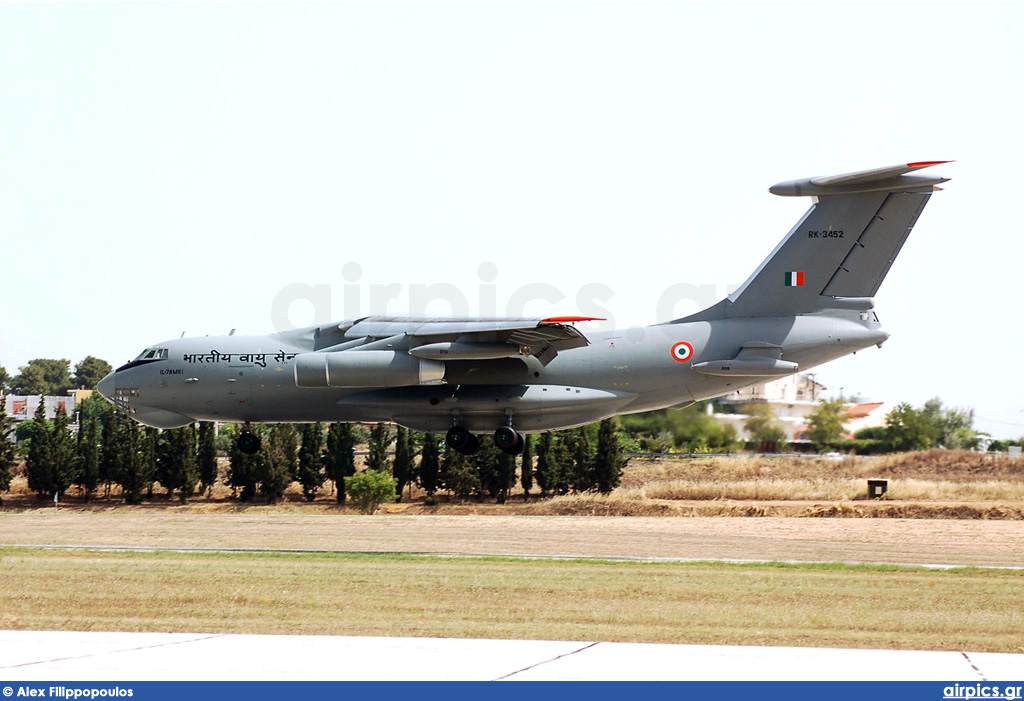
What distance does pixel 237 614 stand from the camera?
1302 centimetres

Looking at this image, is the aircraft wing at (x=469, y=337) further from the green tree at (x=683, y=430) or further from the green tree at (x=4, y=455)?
the green tree at (x=4, y=455)

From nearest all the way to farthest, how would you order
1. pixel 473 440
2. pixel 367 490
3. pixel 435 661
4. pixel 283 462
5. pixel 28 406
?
pixel 435 661
pixel 473 440
pixel 367 490
pixel 283 462
pixel 28 406

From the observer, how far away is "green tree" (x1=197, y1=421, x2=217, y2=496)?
55719 mm

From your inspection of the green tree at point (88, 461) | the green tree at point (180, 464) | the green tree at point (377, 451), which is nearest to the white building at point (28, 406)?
the green tree at point (88, 461)

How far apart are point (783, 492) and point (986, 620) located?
2828 cm

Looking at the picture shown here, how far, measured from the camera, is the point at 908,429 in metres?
53.0

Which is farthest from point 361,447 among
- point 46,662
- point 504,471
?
point 46,662

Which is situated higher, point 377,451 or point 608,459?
point 377,451

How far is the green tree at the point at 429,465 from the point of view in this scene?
5228cm

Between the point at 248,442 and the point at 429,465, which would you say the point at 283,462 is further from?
the point at 248,442

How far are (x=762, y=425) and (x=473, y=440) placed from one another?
2502cm

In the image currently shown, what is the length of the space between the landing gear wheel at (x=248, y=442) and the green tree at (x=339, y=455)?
29333 millimetres

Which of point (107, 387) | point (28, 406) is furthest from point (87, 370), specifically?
point (107, 387)

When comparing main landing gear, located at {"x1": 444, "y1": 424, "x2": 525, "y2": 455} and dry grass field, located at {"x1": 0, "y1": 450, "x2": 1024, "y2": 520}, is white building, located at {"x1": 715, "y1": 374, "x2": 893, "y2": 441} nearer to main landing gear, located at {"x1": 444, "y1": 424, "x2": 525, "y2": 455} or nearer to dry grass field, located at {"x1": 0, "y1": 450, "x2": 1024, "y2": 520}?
dry grass field, located at {"x1": 0, "y1": 450, "x2": 1024, "y2": 520}
